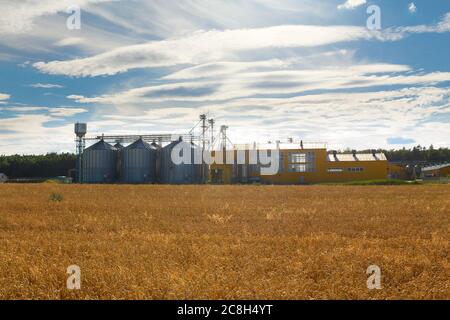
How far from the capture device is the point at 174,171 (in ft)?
240

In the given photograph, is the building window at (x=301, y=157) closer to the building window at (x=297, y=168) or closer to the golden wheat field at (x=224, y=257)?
the building window at (x=297, y=168)

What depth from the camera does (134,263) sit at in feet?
30.4

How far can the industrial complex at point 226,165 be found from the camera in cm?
7244

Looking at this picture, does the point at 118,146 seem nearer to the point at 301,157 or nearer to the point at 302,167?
the point at 301,157

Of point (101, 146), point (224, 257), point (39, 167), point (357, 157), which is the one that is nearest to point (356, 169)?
point (357, 157)

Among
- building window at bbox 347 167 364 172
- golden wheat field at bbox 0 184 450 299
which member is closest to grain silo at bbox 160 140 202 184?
building window at bbox 347 167 364 172

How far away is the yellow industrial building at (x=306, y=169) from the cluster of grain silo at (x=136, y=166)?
4.86 m

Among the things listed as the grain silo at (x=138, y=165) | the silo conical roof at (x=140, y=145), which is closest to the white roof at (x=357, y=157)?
the grain silo at (x=138, y=165)

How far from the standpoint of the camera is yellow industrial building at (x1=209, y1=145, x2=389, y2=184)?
236 ft

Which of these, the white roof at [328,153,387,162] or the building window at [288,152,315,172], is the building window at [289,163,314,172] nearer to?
the building window at [288,152,315,172]

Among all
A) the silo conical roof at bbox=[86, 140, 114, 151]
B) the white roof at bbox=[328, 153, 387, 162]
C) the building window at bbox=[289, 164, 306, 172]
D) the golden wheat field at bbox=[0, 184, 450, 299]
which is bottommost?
the golden wheat field at bbox=[0, 184, 450, 299]

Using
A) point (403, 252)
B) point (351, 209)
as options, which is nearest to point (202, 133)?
point (351, 209)

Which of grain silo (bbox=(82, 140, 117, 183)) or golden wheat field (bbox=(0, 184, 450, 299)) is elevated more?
grain silo (bbox=(82, 140, 117, 183))

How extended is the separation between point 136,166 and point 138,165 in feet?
1.17
